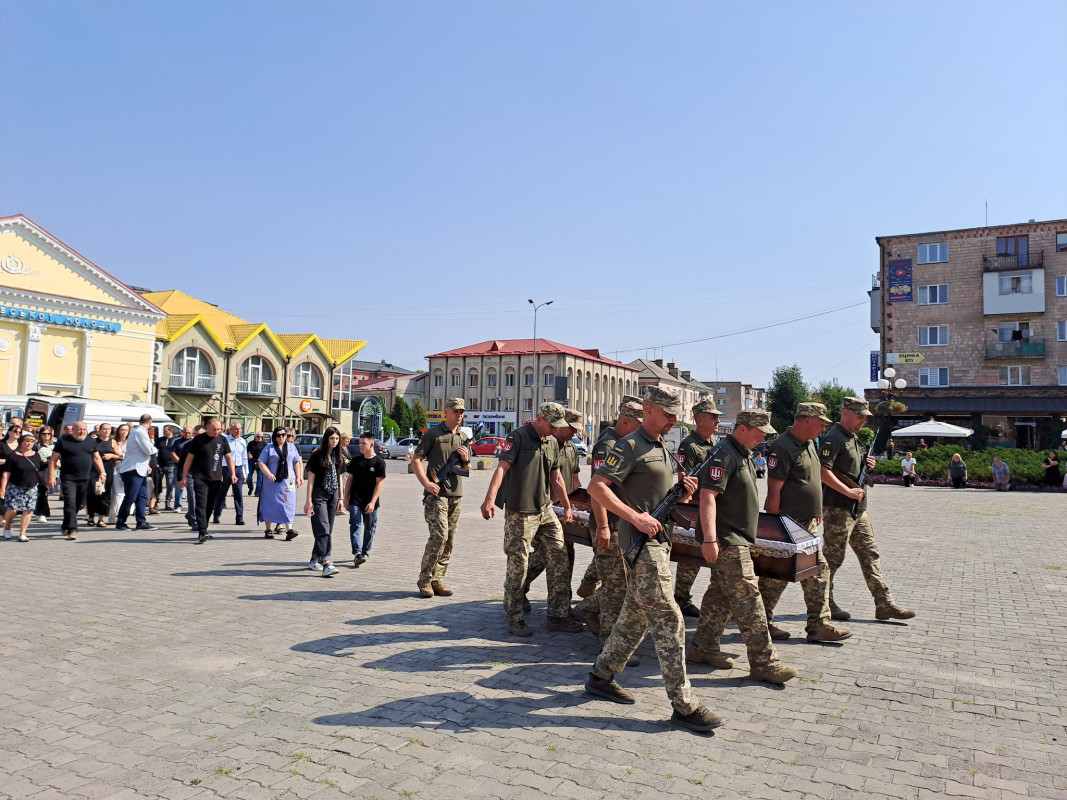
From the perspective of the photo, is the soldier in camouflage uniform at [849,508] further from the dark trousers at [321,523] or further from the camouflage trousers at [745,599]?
the dark trousers at [321,523]

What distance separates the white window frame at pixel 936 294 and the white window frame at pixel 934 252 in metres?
1.62

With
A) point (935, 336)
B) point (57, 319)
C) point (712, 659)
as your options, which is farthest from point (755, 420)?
point (935, 336)

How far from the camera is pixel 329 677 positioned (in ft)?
17.1

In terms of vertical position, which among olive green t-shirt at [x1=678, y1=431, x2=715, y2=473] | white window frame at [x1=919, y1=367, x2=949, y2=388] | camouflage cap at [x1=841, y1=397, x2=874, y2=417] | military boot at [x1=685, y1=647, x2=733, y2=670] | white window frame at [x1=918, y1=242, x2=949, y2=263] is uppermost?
white window frame at [x1=918, y1=242, x2=949, y2=263]

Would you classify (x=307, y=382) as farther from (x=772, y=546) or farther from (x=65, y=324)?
(x=772, y=546)

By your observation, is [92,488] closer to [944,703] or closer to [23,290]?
[944,703]

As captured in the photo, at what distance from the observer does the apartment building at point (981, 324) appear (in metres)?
42.7

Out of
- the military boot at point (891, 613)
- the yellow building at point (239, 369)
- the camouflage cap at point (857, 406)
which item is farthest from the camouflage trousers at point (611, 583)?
the yellow building at point (239, 369)

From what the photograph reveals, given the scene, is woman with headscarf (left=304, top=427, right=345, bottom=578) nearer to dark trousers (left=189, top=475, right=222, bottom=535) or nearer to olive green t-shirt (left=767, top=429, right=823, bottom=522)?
dark trousers (left=189, top=475, right=222, bottom=535)

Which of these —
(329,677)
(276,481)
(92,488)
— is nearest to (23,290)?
(92,488)

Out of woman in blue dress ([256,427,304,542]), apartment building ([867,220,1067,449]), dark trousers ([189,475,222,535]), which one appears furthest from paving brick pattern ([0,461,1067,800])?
apartment building ([867,220,1067,449])

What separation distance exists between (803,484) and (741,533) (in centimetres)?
129

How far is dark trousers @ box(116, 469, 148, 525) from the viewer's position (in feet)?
41.4

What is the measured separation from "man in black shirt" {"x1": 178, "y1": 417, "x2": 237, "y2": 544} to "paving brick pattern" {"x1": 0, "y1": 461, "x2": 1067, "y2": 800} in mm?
2796
